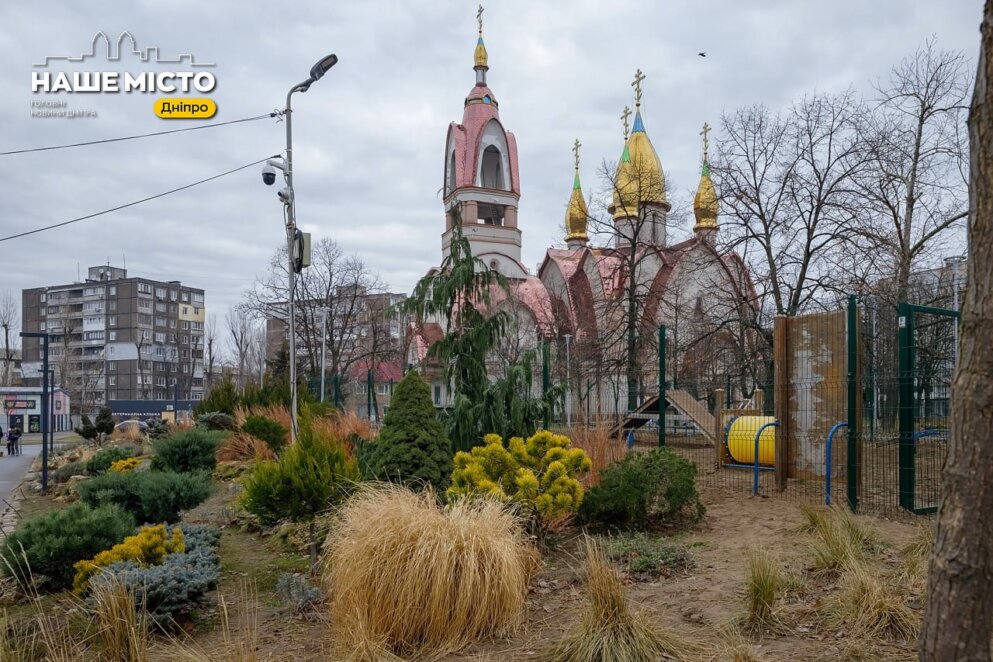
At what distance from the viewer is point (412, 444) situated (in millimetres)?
6730

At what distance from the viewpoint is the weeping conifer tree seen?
805 cm

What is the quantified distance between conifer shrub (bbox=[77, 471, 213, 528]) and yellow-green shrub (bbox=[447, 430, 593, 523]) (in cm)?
375

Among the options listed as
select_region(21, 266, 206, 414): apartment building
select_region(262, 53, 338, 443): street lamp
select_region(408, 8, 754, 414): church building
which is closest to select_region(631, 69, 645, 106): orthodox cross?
select_region(408, 8, 754, 414): church building

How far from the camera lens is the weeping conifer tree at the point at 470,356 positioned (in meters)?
8.05

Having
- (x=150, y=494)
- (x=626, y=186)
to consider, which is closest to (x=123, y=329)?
(x=626, y=186)

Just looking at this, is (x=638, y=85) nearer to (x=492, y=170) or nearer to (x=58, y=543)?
(x=492, y=170)

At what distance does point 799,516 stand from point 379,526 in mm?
4698

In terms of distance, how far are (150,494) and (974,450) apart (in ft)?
26.4

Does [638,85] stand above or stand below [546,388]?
above

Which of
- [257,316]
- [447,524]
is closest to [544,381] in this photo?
[447,524]

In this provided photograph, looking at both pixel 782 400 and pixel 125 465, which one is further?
pixel 125 465

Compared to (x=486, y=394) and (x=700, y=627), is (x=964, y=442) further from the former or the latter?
(x=486, y=394)

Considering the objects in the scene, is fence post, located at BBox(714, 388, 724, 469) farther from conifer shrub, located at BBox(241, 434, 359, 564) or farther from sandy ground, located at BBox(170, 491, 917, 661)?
conifer shrub, located at BBox(241, 434, 359, 564)

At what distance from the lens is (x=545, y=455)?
637cm
